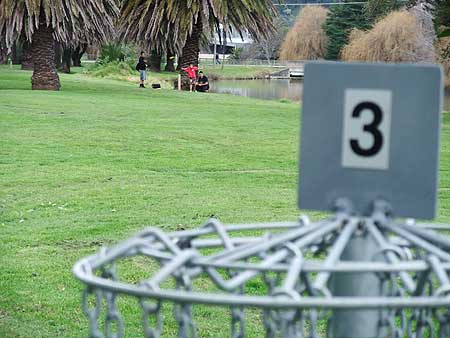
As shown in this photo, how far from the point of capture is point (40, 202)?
935cm

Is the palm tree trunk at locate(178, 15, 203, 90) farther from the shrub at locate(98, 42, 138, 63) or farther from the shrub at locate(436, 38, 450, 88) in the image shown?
the shrub at locate(98, 42, 138, 63)

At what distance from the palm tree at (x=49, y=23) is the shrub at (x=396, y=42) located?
18.8 metres

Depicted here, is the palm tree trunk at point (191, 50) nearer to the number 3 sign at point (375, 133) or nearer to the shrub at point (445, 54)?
the shrub at point (445, 54)

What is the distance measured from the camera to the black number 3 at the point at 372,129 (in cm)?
196

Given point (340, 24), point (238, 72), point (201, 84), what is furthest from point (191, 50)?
point (238, 72)

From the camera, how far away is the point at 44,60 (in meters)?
24.5

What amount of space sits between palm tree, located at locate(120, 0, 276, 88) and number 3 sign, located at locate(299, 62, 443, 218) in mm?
25590

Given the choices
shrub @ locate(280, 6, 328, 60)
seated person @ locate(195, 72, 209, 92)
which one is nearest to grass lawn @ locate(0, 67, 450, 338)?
seated person @ locate(195, 72, 209, 92)

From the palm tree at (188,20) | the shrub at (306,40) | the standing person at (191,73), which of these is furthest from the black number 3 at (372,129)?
the shrub at (306,40)

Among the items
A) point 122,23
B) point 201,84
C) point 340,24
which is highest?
point 340,24

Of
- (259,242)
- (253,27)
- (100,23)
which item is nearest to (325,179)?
(259,242)

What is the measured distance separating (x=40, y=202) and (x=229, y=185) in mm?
2259

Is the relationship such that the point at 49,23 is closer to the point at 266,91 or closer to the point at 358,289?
the point at 266,91

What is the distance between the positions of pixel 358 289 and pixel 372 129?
0.32 metres
